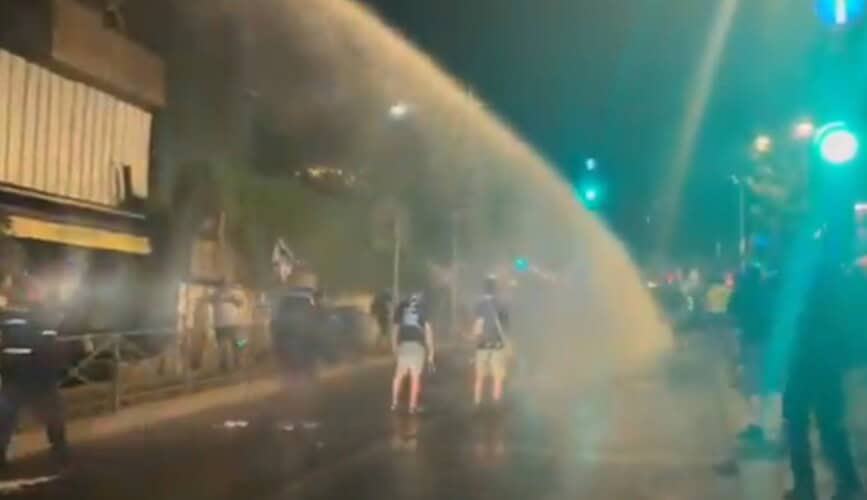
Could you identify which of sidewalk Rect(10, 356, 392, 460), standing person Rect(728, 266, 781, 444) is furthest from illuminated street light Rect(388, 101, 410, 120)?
standing person Rect(728, 266, 781, 444)

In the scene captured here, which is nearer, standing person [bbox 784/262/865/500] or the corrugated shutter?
standing person [bbox 784/262/865/500]

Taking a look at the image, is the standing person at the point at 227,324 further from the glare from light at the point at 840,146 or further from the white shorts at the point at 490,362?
the glare from light at the point at 840,146

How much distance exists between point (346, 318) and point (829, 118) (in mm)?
20807

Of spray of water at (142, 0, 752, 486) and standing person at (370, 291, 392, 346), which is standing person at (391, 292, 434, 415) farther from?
standing person at (370, 291, 392, 346)

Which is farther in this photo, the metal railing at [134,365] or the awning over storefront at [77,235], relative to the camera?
the awning over storefront at [77,235]

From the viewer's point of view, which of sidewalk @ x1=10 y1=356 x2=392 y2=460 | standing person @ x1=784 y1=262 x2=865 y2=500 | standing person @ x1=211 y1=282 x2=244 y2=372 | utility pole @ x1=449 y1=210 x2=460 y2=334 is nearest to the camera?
standing person @ x1=784 y1=262 x2=865 y2=500

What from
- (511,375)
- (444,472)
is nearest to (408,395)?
(511,375)

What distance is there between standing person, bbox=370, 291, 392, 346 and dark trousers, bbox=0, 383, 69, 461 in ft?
63.9

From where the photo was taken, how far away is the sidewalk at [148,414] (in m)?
15.2

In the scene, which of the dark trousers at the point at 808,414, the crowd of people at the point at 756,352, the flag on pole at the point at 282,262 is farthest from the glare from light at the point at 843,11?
the flag on pole at the point at 282,262

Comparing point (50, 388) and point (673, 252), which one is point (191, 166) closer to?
point (50, 388)

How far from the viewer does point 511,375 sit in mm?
25438

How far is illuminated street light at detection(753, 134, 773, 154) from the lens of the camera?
151ft

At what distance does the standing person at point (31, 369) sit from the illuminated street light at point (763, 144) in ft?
115
